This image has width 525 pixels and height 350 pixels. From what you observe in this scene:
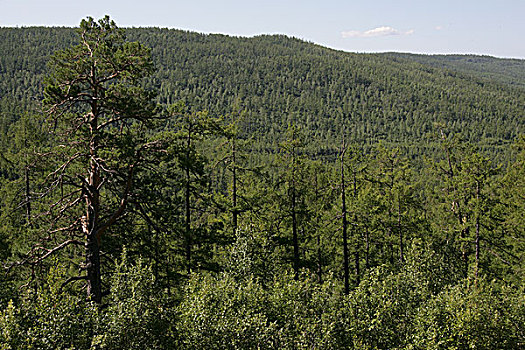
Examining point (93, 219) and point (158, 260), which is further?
point (158, 260)

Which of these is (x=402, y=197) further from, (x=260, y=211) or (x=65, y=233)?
(x=65, y=233)

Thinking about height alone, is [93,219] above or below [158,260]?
above

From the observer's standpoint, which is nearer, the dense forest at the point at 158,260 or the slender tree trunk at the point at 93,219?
the dense forest at the point at 158,260

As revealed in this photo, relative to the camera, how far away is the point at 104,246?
14.1 meters

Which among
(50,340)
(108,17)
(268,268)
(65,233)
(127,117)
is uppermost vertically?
(108,17)

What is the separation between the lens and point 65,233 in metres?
13.6

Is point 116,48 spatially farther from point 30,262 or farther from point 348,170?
point 348,170

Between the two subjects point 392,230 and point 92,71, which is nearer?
point 92,71

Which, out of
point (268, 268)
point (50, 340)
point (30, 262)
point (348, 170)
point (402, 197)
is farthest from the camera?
point (402, 197)

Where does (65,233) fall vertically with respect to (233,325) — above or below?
above

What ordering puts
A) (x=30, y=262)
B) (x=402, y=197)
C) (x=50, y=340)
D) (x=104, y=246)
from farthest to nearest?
(x=402, y=197), (x=104, y=246), (x=30, y=262), (x=50, y=340)

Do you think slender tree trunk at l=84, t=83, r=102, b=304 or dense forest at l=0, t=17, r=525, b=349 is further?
slender tree trunk at l=84, t=83, r=102, b=304

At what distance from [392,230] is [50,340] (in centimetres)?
2315

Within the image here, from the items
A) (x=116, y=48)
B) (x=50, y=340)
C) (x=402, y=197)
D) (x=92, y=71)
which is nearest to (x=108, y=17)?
(x=116, y=48)
